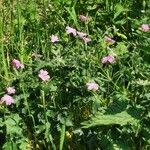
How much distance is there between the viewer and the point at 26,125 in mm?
2906

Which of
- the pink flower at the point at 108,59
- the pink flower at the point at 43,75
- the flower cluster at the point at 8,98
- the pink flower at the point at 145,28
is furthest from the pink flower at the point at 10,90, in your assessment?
the pink flower at the point at 145,28

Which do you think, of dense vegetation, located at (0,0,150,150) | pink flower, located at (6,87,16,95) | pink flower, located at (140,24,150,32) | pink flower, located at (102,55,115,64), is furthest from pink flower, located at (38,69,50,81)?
pink flower, located at (140,24,150,32)

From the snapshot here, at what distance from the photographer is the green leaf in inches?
91.3

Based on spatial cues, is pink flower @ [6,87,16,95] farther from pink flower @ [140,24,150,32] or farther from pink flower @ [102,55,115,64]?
pink flower @ [140,24,150,32]

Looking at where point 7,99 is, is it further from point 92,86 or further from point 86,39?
point 86,39

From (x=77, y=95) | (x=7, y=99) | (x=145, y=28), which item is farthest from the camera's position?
(x=145, y=28)

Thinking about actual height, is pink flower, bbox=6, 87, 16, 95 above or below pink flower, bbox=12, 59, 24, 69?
below

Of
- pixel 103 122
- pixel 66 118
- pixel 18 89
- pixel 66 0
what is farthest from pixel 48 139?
pixel 66 0

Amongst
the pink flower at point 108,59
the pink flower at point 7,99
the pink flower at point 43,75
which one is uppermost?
the pink flower at point 108,59

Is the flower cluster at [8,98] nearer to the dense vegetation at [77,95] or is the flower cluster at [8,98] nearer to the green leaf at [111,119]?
the dense vegetation at [77,95]

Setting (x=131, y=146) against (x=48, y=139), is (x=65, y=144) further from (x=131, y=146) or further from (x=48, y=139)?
(x=131, y=146)

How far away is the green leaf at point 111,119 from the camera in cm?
232

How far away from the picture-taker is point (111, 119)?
7.67 ft

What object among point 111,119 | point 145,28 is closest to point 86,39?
point 145,28
